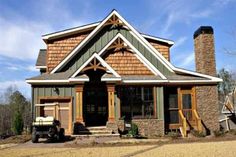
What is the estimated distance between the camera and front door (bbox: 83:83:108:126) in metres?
21.6

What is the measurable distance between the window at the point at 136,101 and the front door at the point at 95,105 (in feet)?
4.38

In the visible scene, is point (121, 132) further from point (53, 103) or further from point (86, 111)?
point (53, 103)

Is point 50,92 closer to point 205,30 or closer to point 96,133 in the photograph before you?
point 96,133

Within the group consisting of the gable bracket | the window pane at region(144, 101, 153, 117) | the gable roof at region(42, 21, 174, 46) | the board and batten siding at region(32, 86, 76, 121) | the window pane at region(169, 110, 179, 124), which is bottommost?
the window pane at region(169, 110, 179, 124)

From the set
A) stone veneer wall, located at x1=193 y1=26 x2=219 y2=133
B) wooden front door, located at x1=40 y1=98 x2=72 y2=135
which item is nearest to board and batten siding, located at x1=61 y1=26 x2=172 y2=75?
wooden front door, located at x1=40 y1=98 x2=72 y2=135

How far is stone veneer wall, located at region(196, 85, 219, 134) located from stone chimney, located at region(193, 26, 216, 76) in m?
1.52

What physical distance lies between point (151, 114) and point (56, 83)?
594cm

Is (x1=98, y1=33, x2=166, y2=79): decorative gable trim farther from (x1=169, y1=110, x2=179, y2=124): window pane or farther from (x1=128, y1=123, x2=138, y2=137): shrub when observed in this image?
(x1=128, y1=123, x2=138, y2=137): shrub

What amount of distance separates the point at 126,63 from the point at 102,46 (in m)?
1.90

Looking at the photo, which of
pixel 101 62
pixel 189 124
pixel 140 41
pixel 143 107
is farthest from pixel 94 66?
pixel 189 124

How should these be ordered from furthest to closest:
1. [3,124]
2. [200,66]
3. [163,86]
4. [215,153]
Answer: [3,124]
[200,66]
[163,86]
[215,153]

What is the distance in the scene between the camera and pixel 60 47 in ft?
76.2

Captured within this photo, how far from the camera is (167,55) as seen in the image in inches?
956

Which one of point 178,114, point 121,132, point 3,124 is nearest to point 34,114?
point 121,132
